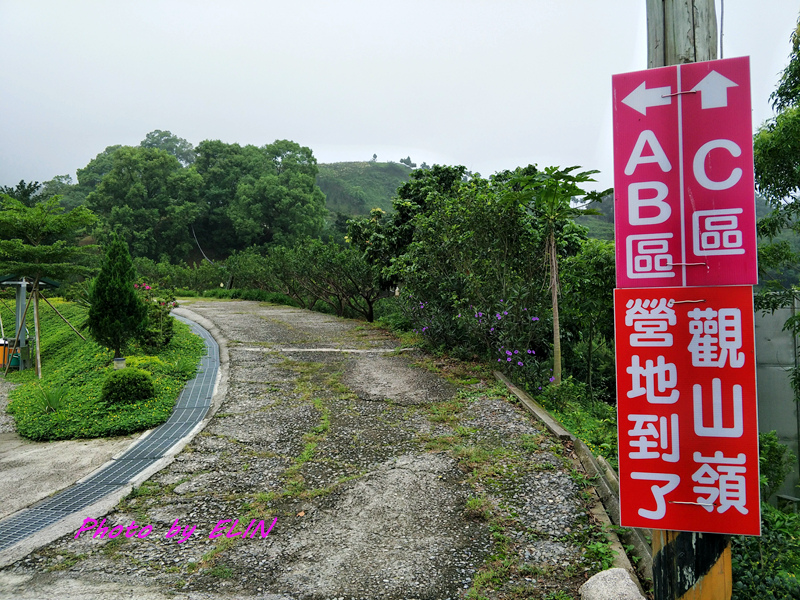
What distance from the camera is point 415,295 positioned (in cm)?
727

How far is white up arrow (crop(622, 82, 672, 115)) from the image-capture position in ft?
5.95

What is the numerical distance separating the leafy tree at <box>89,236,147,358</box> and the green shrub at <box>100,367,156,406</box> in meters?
1.55

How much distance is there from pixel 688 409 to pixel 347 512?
6.34 feet

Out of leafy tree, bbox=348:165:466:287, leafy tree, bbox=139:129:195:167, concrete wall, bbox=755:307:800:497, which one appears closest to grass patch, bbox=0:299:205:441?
leafy tree, bbox=348:165:466:287

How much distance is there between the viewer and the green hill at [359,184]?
165 ft

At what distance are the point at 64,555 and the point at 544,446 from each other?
2.92 meters

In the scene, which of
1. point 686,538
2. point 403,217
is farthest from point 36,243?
point 686,538

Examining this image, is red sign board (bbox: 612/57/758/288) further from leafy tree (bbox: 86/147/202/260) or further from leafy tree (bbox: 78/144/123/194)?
leafy tree (bbox: 78/144/123/194)

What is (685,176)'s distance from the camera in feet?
5.82

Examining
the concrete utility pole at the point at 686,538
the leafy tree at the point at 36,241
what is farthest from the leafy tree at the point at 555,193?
the leafy tree at the point at 36,241

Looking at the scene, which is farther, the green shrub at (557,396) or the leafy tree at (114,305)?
the leafy tree at (114,305)

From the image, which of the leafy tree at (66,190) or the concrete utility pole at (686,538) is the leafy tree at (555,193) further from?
the leafy tree at (66,190)

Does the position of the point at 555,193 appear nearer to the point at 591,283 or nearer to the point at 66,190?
the point at 591,283

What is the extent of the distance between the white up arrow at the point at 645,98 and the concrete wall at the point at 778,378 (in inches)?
224
